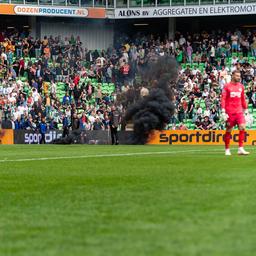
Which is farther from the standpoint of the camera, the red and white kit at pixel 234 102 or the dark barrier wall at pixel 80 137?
the dark barrier wall at pixel 80 137

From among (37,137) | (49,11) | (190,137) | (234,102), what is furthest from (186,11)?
(234,102)

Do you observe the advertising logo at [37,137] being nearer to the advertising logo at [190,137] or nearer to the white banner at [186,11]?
the advertising logo at [190,137]

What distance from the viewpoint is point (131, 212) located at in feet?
32.1

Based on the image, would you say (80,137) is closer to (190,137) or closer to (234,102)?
(190,137)

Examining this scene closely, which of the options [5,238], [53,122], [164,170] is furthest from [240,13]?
[5,238]

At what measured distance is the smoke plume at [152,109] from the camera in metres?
39.9

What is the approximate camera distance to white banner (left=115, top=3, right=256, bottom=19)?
5469 centimetres

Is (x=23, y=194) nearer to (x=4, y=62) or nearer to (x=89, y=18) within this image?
(x=4, y=62)

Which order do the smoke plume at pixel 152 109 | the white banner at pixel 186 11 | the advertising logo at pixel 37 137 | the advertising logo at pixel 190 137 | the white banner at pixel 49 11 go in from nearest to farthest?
1. the smoke plume at pixel 152 109
2. the advertising logo at pixel 190 137
3. the advertising logo at pixel 37 137
4. the white banner at pixel 186 11
5. the white banner at pixel 49 11

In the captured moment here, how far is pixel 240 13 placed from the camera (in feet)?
179

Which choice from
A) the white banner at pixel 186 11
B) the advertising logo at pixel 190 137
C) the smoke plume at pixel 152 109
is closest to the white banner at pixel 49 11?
the white banner at pixel 186 11

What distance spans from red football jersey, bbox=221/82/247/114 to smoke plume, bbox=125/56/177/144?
56.6 ft

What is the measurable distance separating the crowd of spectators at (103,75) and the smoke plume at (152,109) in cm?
75

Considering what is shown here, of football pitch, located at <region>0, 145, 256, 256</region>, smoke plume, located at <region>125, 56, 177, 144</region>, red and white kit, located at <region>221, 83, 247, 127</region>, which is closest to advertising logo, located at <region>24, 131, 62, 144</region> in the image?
smoke plume, located at <region>125, 56, 177, 144</region>
